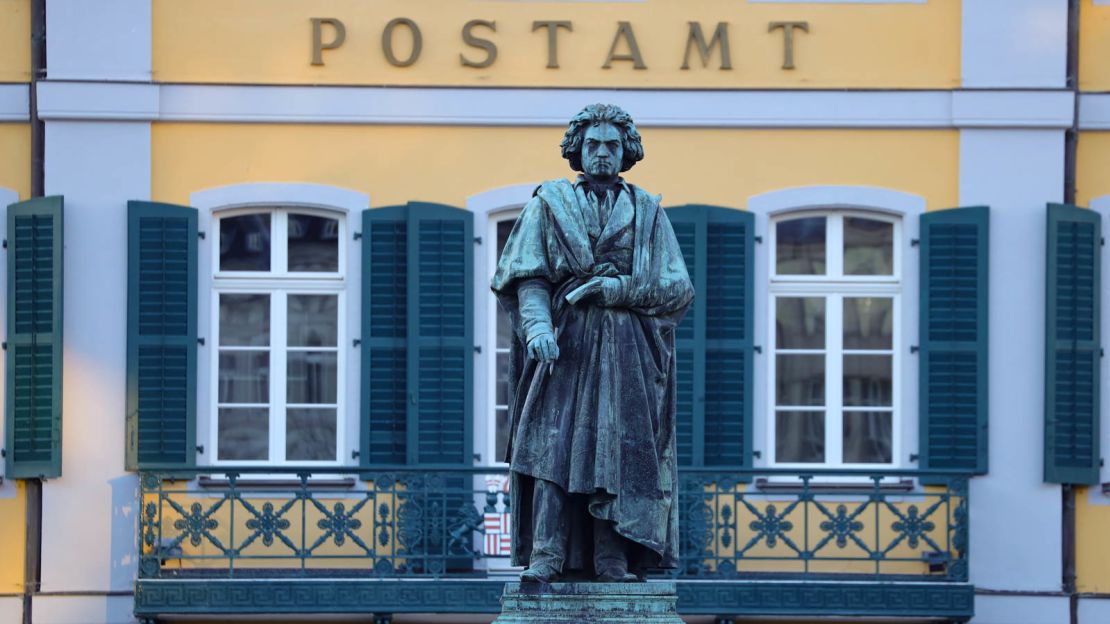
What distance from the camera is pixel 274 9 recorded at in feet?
67.2

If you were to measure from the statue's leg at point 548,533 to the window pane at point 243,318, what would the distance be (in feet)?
34.5

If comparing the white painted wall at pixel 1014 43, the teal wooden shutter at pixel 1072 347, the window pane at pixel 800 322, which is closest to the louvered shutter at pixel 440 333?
the window pane at pixel 800 322

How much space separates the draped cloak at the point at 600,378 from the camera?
10227 mm

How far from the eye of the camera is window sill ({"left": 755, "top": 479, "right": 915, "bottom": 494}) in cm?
2030

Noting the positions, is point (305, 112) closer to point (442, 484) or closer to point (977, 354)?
point (442, 484)

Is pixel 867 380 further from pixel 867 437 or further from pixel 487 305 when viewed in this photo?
pixel 487 305

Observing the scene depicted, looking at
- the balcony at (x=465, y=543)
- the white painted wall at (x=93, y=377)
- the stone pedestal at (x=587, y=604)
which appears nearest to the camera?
the stone pedestal at (x=587, y=604)

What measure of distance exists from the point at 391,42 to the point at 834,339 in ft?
12.3

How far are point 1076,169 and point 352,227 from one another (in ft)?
16.8

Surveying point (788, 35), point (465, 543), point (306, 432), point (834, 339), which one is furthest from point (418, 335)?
point (788, 35)

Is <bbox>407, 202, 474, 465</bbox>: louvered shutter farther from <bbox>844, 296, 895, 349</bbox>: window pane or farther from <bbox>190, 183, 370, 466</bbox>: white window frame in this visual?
<bbox>844, 296, 895, 349</bbox>: window pane

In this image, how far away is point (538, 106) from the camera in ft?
67.2

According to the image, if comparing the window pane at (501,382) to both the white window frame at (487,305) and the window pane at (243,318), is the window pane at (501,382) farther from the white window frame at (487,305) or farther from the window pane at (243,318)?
the window pane at (243,318)

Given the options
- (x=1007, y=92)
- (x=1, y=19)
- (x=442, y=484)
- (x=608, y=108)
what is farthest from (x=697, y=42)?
(x=608, y=108)
